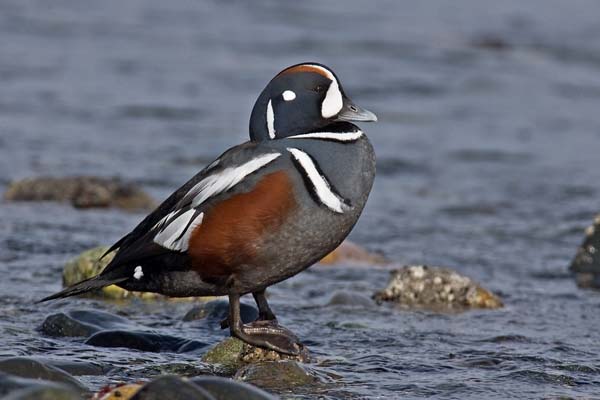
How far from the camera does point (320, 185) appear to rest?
6.00 m

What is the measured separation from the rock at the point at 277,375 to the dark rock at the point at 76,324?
1.07m

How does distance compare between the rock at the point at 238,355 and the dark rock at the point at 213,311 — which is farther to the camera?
the dark rock at the point at 213,311

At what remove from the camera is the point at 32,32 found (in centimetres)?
1798

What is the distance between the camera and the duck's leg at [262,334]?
6266mm

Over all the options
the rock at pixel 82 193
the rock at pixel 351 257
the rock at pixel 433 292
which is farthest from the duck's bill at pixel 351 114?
the rock at pixel 82 193

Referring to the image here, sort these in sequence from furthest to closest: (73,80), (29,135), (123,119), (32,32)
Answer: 1. (32,32)
2. (73,80)
3. (123,119)
4. (29,135)

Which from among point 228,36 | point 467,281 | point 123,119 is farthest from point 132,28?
point 467,281

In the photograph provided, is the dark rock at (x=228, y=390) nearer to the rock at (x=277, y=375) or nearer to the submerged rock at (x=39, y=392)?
the submerged rock at (x=39, y=392)

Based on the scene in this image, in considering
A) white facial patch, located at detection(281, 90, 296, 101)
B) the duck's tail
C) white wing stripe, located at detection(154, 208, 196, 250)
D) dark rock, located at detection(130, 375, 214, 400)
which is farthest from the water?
white facial patch, located at detection(281, 90, 296, 101)

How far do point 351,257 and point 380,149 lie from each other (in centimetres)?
441

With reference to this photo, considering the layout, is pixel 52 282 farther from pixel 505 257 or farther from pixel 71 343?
pixel 505 257

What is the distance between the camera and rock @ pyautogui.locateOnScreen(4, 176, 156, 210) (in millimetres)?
10562

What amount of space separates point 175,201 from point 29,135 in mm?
7100

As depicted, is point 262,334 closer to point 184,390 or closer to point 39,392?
point 184,390
